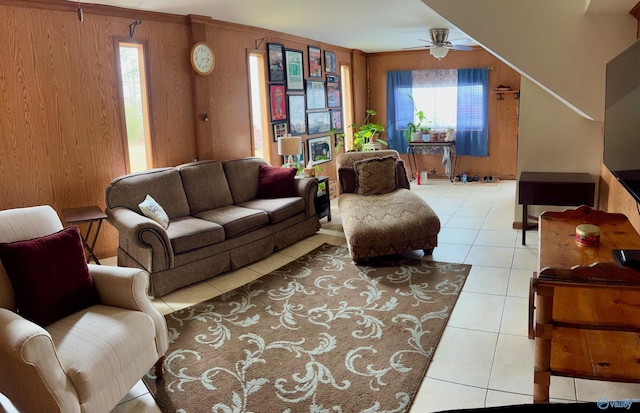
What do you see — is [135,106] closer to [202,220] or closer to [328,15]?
[202,220]

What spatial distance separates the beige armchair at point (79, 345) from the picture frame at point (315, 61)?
198 inches

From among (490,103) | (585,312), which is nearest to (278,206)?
(585,312)

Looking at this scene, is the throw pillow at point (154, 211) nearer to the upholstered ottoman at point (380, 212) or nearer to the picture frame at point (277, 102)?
the upholstered ottoman at point (380, 212)

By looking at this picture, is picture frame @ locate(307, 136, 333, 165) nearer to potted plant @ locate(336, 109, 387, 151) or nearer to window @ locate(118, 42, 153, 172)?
potted plant @ locate(336, 109, 387, 151)

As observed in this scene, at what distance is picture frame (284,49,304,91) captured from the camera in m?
6.59

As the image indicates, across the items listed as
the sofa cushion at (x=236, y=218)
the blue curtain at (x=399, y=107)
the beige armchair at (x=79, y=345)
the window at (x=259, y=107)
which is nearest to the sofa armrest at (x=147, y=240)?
the sofa cushion at (x=236, y=218)

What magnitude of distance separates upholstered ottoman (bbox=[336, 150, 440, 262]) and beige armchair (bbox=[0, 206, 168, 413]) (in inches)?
85.1

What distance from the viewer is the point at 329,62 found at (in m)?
7.75

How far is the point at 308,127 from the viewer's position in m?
7.21

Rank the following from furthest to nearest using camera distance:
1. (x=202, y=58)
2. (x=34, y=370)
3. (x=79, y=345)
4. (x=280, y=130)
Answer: (x=280, y=130), (x=202, y=58), (x=79, y=345), (x=34, y=370)

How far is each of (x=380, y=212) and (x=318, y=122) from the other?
3205 millimetres

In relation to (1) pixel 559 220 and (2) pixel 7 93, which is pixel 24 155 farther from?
(1) pixel 559 220

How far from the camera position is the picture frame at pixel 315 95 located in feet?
23.5

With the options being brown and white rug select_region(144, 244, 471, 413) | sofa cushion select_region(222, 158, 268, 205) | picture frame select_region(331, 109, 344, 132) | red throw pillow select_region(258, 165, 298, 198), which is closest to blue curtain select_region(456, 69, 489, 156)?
picture frame select_region(331, 109, 344, 132)
